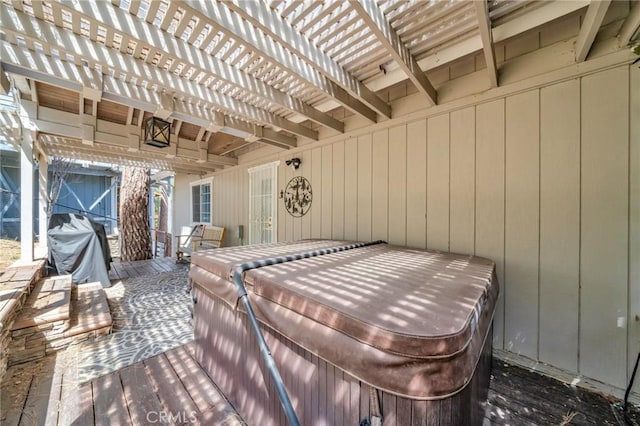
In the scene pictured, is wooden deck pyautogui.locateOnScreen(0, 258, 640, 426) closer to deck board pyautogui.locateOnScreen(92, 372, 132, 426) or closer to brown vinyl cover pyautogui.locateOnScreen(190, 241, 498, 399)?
deck board pyautogui.locateOnScreen(92, 372, 132, 426)

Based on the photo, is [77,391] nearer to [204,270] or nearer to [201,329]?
[201,329]

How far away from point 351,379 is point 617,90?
9.03 ft

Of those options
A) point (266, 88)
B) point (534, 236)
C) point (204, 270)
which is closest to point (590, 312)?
point (534, 236)

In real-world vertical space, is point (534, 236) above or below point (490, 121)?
below

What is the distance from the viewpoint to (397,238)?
10.0 ft

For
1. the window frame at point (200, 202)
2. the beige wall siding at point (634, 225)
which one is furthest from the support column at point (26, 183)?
the beige wall siding at point (634, 225)

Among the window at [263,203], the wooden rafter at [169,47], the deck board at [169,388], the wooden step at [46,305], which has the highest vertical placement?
the wooden rafter at [169,47]

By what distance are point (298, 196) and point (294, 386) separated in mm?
3350

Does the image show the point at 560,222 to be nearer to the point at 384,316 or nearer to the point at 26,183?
the point at 384,316

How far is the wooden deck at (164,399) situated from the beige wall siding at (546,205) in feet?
1.16

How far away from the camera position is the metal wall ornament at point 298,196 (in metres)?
4.22

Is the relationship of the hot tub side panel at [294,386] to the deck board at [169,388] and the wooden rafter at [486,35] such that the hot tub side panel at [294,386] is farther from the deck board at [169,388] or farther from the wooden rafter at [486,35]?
the wooden rafter at [486,35]

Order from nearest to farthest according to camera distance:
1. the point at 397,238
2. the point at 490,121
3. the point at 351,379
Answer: the point at 351,379 < the point at 490,121 < the point at 397,238

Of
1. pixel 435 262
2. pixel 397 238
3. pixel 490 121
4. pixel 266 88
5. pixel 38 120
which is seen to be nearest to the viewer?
pixel 435 262
